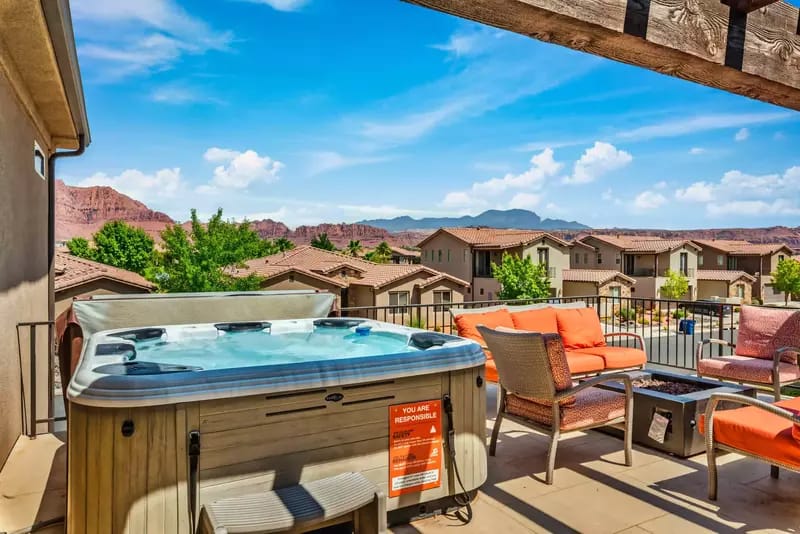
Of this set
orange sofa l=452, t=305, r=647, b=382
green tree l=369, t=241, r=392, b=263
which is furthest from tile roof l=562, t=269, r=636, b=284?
orange sofa l=452, t=305, r=647, b=382

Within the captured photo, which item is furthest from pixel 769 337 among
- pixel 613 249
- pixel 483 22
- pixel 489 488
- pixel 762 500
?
pixel 613 249

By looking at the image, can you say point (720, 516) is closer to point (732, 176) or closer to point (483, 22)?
point (483, 22)

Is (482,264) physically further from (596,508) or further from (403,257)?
(596,508)

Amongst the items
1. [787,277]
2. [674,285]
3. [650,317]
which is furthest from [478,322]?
[787,277]

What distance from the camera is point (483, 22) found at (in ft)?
5.09

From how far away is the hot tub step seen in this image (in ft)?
6.15

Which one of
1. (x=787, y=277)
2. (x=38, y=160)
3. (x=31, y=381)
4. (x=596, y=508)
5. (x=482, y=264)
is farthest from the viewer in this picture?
(x=787, y=277)

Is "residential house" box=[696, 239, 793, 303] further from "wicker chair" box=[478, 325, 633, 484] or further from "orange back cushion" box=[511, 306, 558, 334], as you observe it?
"wicker chair" box=[478, 325, 633, 484]

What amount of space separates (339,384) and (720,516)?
1.89 meters

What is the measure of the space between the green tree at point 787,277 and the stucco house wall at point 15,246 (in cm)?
4665

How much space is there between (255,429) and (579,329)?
11.7 feet

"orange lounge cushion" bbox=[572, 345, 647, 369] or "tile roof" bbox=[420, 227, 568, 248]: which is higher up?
"tile roof" bbox=[420, 227, 568, 248]

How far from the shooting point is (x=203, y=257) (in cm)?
2991

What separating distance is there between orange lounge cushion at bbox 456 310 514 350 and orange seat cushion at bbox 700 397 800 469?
199cm
